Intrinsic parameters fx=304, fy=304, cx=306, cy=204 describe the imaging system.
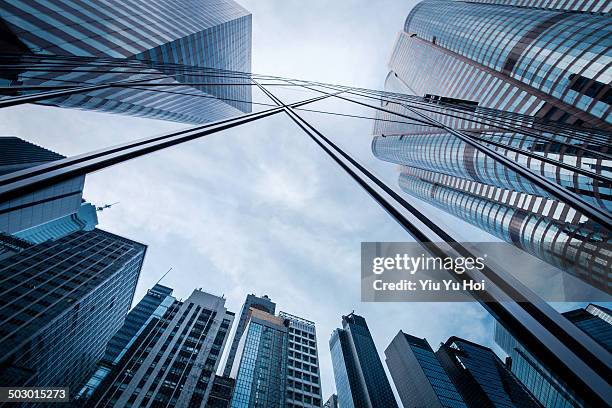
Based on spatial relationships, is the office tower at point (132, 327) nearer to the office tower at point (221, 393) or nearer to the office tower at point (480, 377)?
the office tower at point (221, 393)

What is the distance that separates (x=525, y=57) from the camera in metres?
50.7

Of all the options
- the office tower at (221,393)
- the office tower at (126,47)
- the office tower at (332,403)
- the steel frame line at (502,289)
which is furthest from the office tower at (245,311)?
the steel frame line at (502,289)

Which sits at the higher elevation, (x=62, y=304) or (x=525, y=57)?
(x=525, y=57)

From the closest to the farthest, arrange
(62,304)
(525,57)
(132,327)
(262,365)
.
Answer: (525,57) < (62,304) < (262,365) < (132,327)

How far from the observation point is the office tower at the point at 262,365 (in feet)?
202

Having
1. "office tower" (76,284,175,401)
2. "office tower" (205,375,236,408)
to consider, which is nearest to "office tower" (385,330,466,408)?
"office tower" (205,375,236,408)

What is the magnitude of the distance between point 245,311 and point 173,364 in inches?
1747

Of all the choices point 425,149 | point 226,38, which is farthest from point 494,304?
point 425,149

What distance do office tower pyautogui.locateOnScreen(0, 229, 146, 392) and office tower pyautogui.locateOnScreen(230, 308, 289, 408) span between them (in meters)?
33.1

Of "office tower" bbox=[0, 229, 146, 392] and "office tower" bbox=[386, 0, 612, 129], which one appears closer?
"office tower" bbox=[386, 0, 612, 129]

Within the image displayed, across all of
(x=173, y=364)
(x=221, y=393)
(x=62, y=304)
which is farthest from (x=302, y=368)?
(x=62, y=304)

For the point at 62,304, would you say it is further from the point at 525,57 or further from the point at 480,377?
the point at 480,377

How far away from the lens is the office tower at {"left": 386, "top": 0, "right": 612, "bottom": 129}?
40906 mm

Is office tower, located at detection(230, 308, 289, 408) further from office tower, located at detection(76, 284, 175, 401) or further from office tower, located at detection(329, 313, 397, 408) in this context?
office tower, located at detection(329, 313, 397, 408)
